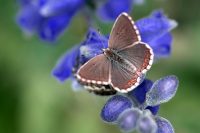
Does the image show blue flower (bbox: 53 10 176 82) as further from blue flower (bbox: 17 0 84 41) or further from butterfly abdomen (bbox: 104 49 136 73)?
blue flower (bbox: 17 0 84 41)

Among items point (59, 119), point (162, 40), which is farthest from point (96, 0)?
point (59, 119)

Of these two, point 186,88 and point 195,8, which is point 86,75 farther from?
point 195,8

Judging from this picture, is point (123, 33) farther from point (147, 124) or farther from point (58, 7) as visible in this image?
point (58, 7)

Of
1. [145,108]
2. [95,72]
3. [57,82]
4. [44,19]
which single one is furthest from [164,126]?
[57,82]

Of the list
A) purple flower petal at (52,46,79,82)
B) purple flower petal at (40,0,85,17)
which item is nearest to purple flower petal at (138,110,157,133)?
purple flower petal at (52,46,79,82)

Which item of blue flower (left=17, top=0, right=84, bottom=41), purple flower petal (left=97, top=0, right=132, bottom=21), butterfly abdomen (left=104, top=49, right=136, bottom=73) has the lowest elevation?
butterfly abdomen (left=104, top=49, right=136, bottom=73)

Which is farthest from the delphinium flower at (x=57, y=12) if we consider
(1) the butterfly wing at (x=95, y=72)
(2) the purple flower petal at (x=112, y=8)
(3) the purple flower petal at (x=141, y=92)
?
(1) the butterfly wing at (x=95, y=72)
